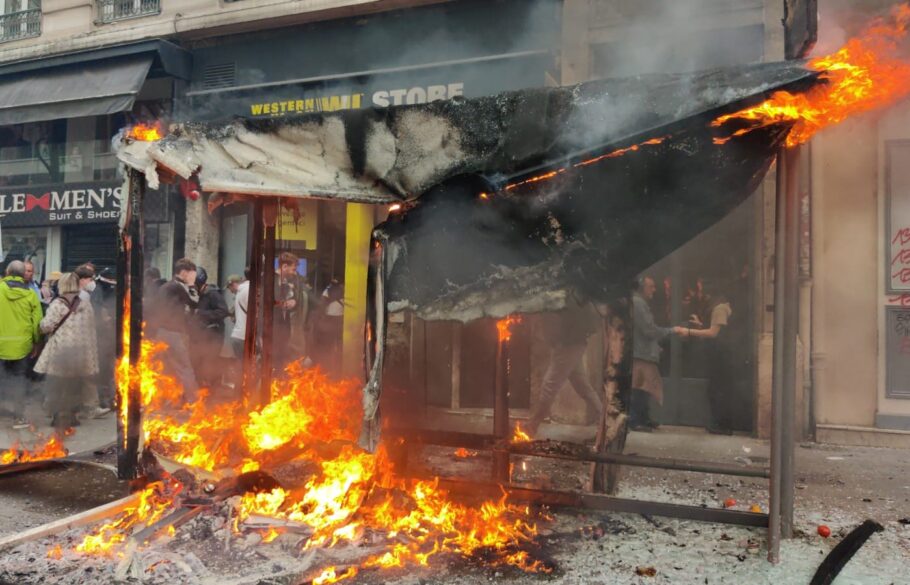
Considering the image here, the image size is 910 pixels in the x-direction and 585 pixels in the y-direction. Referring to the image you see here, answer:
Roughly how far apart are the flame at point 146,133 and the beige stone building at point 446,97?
397 cm

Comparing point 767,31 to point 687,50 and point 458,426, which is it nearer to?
point 687,50

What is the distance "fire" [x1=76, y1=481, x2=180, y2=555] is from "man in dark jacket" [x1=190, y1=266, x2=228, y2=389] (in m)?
4.65

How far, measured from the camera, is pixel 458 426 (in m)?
8.62

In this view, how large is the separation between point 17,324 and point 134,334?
4.62 metres

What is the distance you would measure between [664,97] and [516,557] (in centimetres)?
308

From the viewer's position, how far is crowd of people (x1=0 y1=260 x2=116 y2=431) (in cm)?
808

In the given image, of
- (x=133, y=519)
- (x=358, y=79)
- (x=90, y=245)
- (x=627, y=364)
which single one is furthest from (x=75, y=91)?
(x=627, y=364)

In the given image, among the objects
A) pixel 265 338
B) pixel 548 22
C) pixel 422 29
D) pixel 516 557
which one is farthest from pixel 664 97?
pixel 422 29

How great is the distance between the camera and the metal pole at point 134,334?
4.79m

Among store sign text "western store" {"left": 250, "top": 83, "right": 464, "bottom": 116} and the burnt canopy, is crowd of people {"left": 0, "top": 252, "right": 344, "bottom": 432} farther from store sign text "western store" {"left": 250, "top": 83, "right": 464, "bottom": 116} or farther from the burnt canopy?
the burnt canopy

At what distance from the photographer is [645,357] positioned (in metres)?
7.55

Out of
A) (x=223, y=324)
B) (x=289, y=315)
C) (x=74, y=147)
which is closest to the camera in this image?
(x=223, y=324)

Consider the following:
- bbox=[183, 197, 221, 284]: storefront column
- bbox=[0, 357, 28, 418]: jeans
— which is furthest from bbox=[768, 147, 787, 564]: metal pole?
bbox=[183, 197, 221, 284]: storefront column

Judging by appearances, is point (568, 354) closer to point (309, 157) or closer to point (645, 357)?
point (645, 357)
